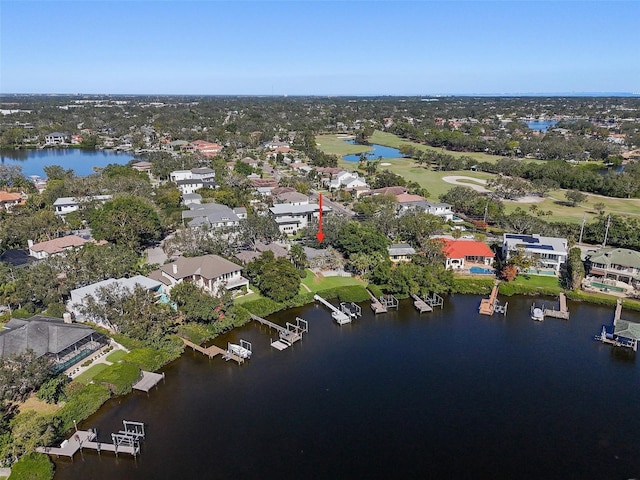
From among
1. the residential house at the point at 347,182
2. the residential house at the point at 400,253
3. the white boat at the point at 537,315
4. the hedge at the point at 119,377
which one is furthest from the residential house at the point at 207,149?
the white boat at the point at 537,315

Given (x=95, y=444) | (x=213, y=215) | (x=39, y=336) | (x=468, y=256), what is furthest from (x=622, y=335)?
(x=213, y=215)

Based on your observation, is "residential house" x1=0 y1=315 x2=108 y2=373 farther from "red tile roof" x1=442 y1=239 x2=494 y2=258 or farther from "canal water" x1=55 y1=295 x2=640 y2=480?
"red tile roof" x1=442 y1=239 x2=494 y2=258

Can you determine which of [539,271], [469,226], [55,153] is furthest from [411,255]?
[55,153]

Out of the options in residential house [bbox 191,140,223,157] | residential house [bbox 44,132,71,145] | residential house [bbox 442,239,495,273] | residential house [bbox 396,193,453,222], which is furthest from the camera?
residential house [bbox 44,132,71,145]

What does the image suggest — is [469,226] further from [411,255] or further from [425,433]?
[425,433]

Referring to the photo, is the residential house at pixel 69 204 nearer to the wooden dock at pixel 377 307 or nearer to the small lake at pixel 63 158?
the small lake at pixel 63 158

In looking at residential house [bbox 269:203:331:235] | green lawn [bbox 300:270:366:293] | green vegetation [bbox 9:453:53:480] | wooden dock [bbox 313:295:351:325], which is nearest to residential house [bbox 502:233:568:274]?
green lawn [bbox 300:270:366:293]
